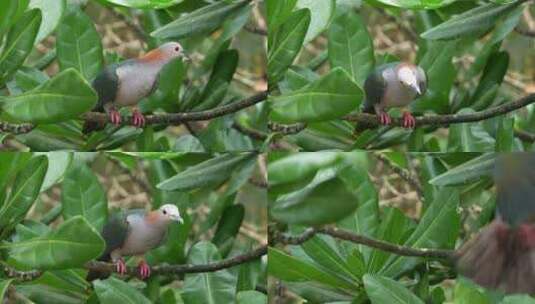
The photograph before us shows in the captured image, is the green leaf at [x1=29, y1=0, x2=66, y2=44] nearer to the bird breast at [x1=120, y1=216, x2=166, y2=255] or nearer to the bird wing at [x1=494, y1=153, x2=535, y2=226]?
the bird breast at [x1=120, y1=216, x2=166, y2=255]

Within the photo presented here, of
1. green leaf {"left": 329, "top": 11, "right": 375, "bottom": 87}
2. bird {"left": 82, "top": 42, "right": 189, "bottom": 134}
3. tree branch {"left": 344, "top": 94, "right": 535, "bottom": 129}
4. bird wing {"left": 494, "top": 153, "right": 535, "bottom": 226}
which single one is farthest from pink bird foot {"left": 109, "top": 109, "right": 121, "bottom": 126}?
bird wing {"left": 494, "top": 153, "right": 535, "bottom": 226}

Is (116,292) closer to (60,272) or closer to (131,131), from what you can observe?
(60,272)

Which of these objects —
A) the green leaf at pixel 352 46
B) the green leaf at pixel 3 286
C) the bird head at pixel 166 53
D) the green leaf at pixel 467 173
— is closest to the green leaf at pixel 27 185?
the green leaf at pixel 3 286

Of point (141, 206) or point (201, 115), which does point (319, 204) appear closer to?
point (201, 115)

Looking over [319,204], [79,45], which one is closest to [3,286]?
[79,45]

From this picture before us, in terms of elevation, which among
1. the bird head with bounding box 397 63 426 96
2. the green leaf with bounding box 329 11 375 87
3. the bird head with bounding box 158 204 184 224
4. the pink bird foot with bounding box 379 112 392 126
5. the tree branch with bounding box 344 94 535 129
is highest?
the green leaf with bounding box 329 11 375 87
